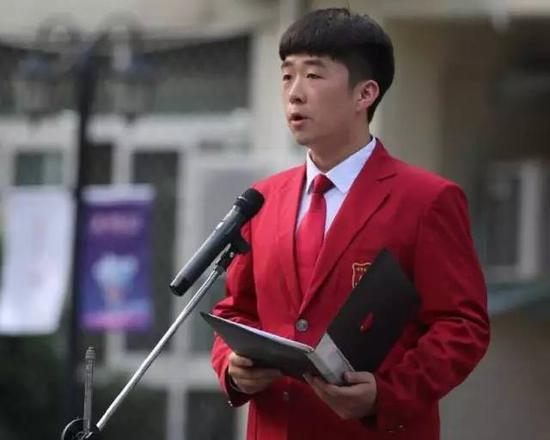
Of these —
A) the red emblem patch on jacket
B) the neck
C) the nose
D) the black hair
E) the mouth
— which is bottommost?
the red emblem patch on jacket

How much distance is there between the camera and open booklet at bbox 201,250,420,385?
10.5 feet

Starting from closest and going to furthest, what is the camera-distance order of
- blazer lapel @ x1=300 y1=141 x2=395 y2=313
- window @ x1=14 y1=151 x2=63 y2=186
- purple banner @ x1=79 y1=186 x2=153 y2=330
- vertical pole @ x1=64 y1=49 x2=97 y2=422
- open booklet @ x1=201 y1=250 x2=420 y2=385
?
1. open booklet @ x1=201 y1=250 x2=420 y2=385
2. blazer lapel @ x1=300 y1=141 x2=395 y2=313
3. vertical pole @ x1=64 y1=49 x2=97 y2=422
4. purple banner @ x1=79 y1=186 x2=153 y2=330
5. window @ x1=14 y1=151 x2=63 y2=186

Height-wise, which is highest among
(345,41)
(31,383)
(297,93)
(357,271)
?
(345,41)

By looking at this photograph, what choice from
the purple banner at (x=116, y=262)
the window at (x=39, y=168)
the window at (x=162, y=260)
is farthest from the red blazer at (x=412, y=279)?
the window at (x=39, y=168)

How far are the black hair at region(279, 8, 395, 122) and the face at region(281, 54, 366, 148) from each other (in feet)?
0.07

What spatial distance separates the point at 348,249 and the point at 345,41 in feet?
1.34

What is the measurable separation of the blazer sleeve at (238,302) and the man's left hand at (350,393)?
335 millimetres

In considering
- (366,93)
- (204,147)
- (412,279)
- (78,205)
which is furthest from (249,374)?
(204,147)

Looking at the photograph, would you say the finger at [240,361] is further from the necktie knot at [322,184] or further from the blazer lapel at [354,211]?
the necktie knot at [322,184]

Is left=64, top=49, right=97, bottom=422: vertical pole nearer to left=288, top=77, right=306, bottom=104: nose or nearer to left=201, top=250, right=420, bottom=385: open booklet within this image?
left=288, top=77, right=306, bottom=104: nose

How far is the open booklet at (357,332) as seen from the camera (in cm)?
320

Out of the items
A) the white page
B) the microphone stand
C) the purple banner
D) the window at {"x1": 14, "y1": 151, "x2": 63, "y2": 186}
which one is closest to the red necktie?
the microphone stand

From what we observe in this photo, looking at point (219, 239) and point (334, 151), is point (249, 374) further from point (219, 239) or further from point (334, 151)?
point (334, 151)

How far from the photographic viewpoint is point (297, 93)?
3.47 metres
